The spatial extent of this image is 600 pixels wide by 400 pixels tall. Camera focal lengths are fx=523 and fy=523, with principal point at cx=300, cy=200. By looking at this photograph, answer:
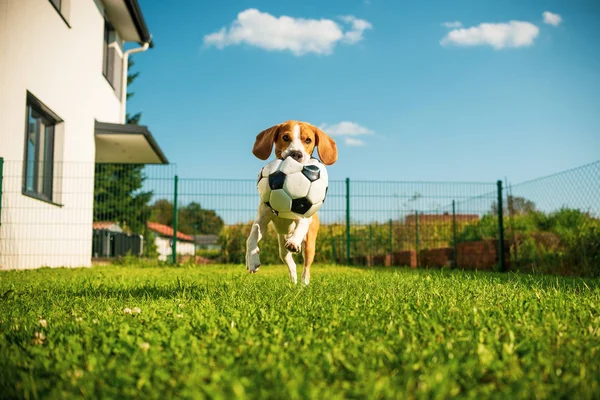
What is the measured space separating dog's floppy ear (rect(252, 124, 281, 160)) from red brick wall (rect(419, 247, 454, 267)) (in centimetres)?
848

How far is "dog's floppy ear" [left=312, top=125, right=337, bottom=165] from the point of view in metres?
5.31

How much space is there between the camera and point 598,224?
888cm

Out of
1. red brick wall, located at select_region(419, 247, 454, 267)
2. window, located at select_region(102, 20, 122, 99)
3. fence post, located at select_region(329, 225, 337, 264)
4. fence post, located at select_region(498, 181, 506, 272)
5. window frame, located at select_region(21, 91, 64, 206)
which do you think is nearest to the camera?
window frame, located at select_region(21, 91, 64, 206)

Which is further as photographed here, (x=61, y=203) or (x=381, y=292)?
(x=61, y=203)

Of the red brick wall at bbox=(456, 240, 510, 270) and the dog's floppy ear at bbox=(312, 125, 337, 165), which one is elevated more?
the dog's floppy ear at bbox=(312, 125, 337, 165)

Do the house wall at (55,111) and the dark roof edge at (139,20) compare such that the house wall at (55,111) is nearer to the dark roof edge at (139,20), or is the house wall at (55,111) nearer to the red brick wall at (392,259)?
the dark roof edge at (139,20)

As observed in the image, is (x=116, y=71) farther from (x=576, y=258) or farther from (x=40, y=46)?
(x=576, y=258)

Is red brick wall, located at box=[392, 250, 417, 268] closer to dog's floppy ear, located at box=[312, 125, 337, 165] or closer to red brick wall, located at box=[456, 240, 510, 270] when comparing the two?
red brick wall, located at box=[456, 240, 510, 270]

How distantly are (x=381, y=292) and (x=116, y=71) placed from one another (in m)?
15.1

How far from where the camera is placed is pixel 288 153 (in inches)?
184

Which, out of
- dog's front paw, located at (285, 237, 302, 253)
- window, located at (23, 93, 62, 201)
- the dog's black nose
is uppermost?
window, located at (23, 93, 62, 201)

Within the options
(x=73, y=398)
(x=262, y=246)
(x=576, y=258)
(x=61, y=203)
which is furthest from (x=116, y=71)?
(x=73, y=398)

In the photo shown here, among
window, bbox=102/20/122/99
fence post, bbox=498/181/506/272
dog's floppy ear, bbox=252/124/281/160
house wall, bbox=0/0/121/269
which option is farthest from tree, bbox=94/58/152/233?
dog's floppy ear, bbox=252/124/281/160

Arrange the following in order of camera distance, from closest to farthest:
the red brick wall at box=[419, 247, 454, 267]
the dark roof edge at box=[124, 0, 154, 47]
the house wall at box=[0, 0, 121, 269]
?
the house wall at box=[0, 0, 121, 269] < the red brick wall at box=[419, 247, 454, 267] < the dark roof edge at box=[124, 0, 154, 47]
